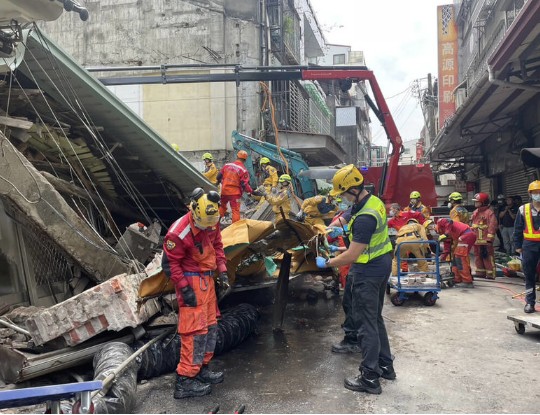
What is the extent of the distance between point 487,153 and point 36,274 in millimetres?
14172

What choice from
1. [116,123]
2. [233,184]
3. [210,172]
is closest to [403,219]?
[233,184]

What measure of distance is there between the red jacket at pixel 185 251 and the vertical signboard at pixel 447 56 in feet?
56.2

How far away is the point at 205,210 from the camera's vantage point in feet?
13.1

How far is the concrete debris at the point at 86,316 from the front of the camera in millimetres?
4246

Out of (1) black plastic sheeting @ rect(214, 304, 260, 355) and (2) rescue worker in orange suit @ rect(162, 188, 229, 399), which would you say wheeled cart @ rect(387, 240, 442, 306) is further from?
(2) rescue worker in orange suit @ rect(162, 188, 229, 399)

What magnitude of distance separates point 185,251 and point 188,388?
3.82ft

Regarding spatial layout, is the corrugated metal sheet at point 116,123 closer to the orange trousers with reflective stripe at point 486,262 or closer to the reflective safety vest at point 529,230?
the reflective safety vest at point 529,230

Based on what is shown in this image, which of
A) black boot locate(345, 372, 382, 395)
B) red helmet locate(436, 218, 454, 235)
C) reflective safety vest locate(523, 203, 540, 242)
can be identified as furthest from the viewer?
red helmet locate(436, 218, 454, 235)

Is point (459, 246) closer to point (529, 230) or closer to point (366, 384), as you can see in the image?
point (529, 230)

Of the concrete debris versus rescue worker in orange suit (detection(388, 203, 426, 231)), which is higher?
rescue worker in orange suit (detection(388, 203, 426, 231))

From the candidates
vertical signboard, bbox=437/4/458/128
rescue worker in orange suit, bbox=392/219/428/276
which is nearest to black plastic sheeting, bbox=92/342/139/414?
rescue worker in orange suit, bbox=392/219/428/276

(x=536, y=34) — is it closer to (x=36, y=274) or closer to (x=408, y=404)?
(x=408, y=404)

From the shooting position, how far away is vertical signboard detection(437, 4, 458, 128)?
19.2m

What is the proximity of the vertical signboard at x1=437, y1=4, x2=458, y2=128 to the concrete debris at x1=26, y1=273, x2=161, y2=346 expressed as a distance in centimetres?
1751
